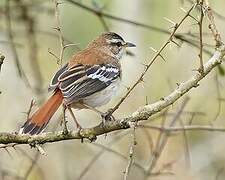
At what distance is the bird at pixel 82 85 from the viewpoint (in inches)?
161

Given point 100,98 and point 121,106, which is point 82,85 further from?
point 121,106

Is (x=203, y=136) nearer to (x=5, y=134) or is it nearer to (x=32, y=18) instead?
(x=32, y=18)

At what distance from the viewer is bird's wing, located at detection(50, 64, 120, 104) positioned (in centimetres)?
435

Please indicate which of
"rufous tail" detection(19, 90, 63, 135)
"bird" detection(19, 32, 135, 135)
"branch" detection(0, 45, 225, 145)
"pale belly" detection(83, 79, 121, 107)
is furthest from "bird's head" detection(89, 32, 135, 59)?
"branch" detection(0, 45, 225, 145)

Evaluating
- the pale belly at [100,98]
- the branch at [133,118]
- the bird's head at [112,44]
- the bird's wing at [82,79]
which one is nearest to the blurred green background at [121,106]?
the bird's head at [112,44]

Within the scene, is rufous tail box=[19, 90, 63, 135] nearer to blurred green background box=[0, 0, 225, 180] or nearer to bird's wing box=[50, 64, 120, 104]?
bird's wing box=[50, 64, 120, 104]

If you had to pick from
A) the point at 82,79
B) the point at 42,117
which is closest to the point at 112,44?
the point at 82,79

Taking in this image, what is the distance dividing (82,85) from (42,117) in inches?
22.9

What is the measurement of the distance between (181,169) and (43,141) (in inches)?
150

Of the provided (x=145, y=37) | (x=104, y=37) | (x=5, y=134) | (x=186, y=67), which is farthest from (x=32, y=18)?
(x=145, y=37)

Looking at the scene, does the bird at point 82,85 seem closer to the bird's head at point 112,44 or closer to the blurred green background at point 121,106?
the bird's head at point 112,44

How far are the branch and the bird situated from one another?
0.19m

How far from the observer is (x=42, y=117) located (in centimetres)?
407

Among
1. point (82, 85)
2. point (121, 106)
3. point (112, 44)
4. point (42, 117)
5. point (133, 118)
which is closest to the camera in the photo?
point (133, 118)
